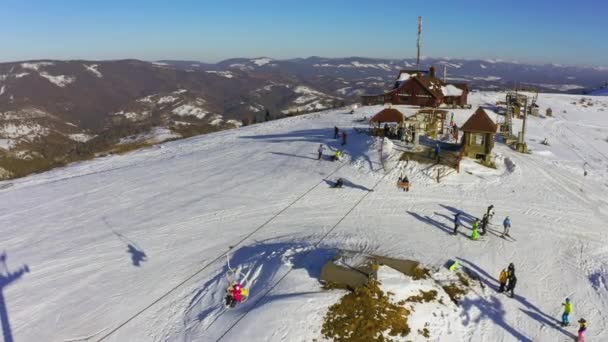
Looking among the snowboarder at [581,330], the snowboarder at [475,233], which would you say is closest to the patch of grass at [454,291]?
the snowboarder at [581,330]

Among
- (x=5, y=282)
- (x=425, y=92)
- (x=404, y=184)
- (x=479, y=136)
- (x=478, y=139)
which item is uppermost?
(x=425, y=92)

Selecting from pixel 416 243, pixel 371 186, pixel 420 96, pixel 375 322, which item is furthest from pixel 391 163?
pixel 420 96

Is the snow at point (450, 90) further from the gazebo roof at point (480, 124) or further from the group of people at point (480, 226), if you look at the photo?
the group of people at point (480, 226)

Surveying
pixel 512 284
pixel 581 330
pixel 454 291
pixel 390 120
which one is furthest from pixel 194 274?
pixel 390 120

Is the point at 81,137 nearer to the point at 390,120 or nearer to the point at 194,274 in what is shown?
the point at 390,120

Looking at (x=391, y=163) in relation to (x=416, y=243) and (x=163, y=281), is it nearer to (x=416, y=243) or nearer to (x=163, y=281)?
(x=416, y=243)

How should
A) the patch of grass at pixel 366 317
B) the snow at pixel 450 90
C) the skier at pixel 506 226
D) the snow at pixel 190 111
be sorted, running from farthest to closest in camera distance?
the snow at pixel 190 111
the snow at pixel 450 90
the skier at pixel 506 226
the patch of grass at pixel 366 317

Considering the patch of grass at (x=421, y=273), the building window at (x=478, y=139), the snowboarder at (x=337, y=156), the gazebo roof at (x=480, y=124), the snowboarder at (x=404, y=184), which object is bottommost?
the patch of grass at (x=421, y=273)
